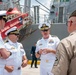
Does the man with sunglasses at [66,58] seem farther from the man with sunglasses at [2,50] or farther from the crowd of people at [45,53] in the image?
the man with sunglasses at [2,50]

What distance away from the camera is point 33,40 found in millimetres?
20312

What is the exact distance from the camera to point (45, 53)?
17.4ft

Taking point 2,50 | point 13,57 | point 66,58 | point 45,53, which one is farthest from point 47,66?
point 66,58

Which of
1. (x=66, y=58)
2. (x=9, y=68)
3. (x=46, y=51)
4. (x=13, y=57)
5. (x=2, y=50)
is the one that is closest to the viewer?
(x=66, y=58)

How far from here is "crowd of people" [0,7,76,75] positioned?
8.14 ft

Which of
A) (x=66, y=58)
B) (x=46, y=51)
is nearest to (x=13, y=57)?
(x=46, y=51)

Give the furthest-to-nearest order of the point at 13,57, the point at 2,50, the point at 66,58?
the point at 13,57, the point at 2,50, the point at 66,58

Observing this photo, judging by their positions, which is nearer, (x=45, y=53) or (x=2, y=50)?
(x=2, y=50)

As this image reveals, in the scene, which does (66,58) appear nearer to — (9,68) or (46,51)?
(9,68)

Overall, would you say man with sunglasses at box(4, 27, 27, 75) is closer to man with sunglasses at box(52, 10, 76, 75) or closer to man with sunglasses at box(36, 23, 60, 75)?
man with sunglasses at box(36, 23, 60, 75)

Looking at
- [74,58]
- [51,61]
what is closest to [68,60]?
[74,58]

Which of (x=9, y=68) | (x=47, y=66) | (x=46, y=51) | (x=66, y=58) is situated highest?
(x=66, y=58)

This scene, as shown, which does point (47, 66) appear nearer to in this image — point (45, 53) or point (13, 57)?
point (45, 53)

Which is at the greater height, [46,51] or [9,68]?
[46,51]
